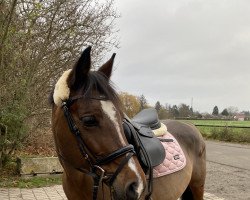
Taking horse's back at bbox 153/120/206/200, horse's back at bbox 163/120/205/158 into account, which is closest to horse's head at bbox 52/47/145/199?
horse's back at bbox 153/120/206/200

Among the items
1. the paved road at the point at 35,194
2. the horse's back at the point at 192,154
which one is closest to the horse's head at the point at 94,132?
the horse's back at the point at 192,154

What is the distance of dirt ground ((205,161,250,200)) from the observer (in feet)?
24.7

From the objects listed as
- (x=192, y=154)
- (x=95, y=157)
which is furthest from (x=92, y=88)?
(x=192, y=154)

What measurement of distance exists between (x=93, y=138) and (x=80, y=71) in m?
0.50

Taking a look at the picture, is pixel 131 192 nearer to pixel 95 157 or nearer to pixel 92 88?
pixel 95 157

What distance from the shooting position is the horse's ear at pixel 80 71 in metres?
2.45

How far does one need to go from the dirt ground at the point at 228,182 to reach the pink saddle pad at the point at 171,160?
154 inches

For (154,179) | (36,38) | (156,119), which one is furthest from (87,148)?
(36,38)

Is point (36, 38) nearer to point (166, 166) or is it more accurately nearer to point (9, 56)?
point (9, 56)

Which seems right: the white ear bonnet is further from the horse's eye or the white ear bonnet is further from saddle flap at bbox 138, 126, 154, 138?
saddle flap at bbox 138, 126, 154, 138

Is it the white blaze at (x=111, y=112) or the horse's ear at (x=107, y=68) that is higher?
the horse's ear at (x=107, y=68)

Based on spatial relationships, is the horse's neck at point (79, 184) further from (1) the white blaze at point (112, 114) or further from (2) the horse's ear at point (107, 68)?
(2) the horse's ear at point (107, 68)

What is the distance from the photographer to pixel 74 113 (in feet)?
8.07

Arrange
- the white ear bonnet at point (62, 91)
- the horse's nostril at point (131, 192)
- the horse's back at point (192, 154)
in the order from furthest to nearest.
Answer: the horse's back at point (192, 154) → the white ear bonnet at point (62, 91) → the horse's nostril at point (131, 192)
